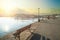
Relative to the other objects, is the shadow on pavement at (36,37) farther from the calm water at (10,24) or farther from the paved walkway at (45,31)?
the calm water at (10,24)

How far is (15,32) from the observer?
173 cm

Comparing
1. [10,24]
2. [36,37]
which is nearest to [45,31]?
[36,37]

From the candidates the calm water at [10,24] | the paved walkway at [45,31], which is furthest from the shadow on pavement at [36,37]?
the calm water at [10,24]

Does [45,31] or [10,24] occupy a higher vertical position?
[10,24]

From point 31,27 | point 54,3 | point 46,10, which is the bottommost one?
point 31,27

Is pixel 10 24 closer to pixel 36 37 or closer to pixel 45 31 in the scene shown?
pixel 36 37

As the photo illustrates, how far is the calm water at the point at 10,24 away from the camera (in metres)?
1.76

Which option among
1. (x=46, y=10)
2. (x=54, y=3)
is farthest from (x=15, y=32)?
(x=54, y=3)

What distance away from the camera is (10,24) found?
5.82ft

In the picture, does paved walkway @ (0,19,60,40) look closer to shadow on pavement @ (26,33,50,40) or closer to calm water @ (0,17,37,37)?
shadow on pavement @ (26,33,50,40)

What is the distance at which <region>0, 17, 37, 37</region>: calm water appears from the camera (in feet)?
5.76

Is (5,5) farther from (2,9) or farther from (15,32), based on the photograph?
(15,32)

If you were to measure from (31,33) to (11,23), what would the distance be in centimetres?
36

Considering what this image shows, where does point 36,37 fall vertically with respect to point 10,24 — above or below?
below
